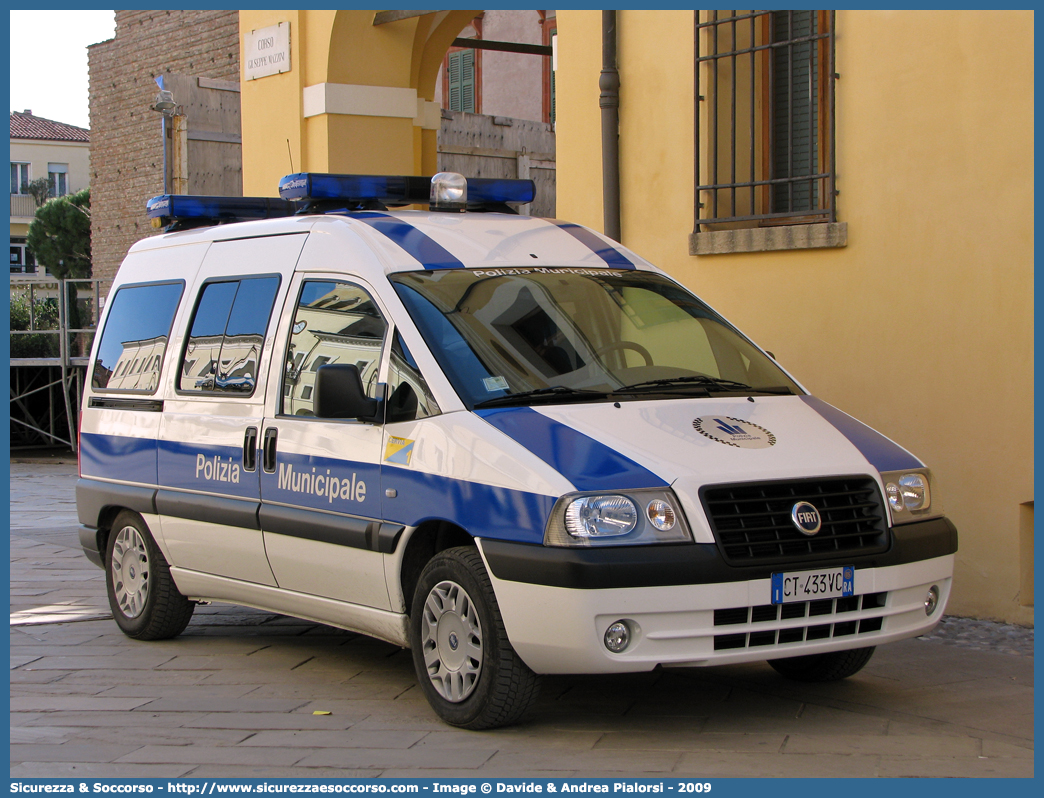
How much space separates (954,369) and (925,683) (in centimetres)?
208

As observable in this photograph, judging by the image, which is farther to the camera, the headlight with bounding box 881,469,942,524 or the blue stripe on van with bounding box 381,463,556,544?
the headlight with bounding box 881,469,942,524

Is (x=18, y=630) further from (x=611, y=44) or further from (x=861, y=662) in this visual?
(x=611, y=44)

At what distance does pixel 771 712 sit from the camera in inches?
214

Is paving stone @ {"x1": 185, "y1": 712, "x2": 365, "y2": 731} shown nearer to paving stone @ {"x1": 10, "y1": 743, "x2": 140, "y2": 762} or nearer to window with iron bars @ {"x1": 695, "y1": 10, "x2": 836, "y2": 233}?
paving stone @ {"x1": 10, "y1": 743, "x2": 140, "y2": 762}

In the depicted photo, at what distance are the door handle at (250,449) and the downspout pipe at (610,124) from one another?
371 cm

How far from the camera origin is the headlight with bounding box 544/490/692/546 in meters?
4.70

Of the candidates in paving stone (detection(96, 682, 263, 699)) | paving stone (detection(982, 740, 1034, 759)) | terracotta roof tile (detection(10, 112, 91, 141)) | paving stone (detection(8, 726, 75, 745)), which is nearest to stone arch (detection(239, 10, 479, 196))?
paving stone (detection(96, 682, 263, 699))

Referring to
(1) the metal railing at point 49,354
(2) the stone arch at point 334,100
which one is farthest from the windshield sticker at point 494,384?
(1) the metal railing at point 49,354

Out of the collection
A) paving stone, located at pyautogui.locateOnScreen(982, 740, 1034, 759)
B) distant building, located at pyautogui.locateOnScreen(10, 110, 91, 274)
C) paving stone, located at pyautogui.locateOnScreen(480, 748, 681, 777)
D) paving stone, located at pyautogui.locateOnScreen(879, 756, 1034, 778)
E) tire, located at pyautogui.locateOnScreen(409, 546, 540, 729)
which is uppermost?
distant building, located at pyautogui.locateOnScreen(10, 110, 91, 274)

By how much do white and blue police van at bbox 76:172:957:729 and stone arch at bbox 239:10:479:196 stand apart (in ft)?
15.7

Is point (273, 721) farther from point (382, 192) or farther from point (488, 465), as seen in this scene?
point (382, 192)

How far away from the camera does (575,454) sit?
484cm

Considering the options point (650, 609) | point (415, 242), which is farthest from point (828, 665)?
point (415, 242)

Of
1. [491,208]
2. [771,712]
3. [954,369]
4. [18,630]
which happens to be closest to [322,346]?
[491,208]
